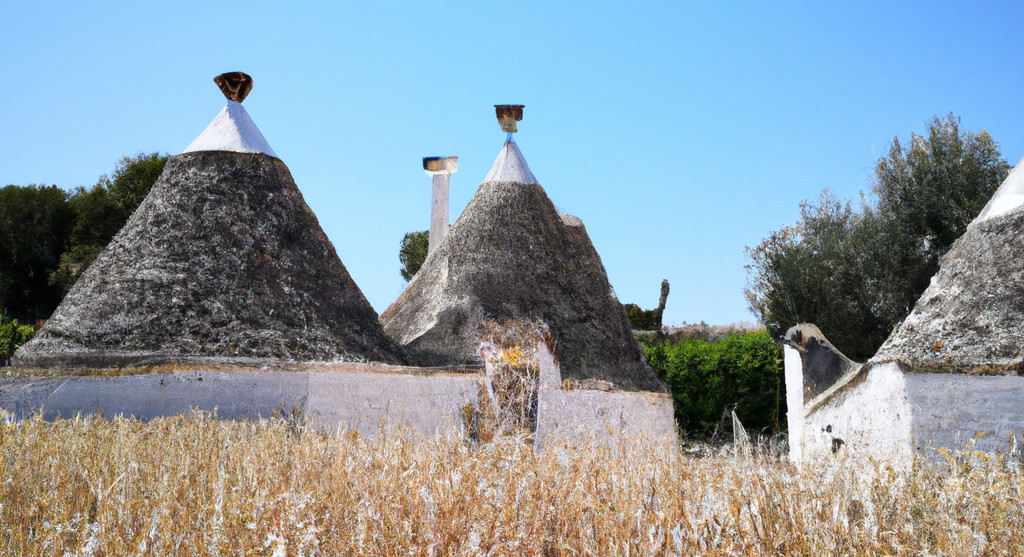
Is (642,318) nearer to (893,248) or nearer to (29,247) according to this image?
(893,248)

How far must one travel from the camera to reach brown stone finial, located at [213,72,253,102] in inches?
417

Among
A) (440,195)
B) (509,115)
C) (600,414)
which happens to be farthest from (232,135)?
(440,195)

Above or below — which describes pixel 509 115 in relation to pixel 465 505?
above

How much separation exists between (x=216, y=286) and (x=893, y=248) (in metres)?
15.5

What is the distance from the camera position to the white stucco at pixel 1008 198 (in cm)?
847

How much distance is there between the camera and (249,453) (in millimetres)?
6207

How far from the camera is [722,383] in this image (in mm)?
17500

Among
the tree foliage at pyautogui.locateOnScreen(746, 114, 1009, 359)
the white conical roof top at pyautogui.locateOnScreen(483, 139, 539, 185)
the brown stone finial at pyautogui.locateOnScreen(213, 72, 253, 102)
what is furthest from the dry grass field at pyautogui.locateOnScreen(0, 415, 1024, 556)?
the tree foliage at pyautogui.locateOnScreen(746, 114, 1009, 359)

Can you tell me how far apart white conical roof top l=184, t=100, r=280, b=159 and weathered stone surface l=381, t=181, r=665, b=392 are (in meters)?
2.80

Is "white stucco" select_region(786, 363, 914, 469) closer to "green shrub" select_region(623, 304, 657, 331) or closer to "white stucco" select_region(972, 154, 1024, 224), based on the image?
"white stucco" select_region(972, 154, 1024, 224)

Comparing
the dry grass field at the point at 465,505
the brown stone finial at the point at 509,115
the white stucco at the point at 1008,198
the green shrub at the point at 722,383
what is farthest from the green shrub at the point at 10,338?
the white stucco at the point at 1008,198

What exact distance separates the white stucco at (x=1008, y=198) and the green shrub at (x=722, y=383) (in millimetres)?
9014

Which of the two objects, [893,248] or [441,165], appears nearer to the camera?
[441,165]

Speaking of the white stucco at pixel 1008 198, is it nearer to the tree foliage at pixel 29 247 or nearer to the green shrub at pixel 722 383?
the green shrub at pixel 722 383
